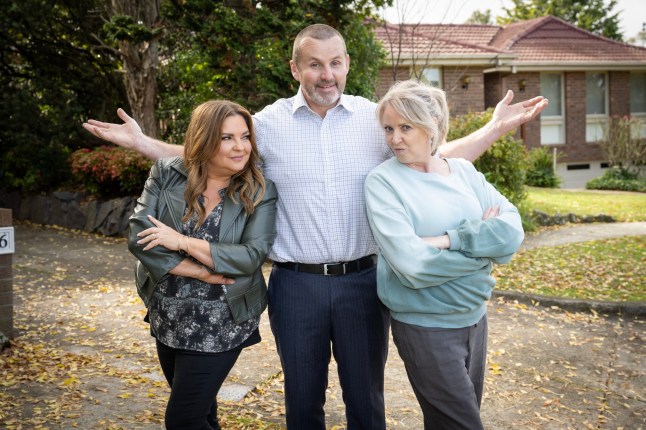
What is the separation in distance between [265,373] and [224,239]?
7.87 ft

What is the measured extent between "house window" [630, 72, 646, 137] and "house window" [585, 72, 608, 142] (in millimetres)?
1574

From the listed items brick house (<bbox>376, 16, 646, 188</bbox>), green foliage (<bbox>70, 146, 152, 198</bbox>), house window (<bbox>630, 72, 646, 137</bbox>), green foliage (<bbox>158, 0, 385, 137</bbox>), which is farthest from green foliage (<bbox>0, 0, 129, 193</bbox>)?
house window (<bbox>630, 72, 646, 137</bbox>)

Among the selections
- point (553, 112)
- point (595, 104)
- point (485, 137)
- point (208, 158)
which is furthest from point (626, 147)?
point (208, 158)

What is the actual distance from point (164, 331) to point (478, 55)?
60.6 ft

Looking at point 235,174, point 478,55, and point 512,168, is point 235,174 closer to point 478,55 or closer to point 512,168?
point 512,168

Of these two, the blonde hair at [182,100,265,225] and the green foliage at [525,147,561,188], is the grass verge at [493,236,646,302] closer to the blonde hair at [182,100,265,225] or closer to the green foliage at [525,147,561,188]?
the blonde hair at [182,100,265,225]

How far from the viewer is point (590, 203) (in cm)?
1455

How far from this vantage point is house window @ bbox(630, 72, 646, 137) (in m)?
23.8

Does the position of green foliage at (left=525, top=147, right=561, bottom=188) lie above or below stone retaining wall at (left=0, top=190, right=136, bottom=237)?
above

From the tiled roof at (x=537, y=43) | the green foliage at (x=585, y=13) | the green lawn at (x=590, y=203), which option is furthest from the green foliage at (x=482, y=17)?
the green lawn at (x=590, y=203)

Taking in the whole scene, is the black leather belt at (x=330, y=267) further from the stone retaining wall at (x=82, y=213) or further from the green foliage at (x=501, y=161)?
the stone retaining wall at (x=82, y=213)

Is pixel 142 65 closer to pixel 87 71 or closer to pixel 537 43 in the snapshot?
pixel 87 71

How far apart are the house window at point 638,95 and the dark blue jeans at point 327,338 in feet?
78.1

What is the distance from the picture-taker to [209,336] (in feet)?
9.54
